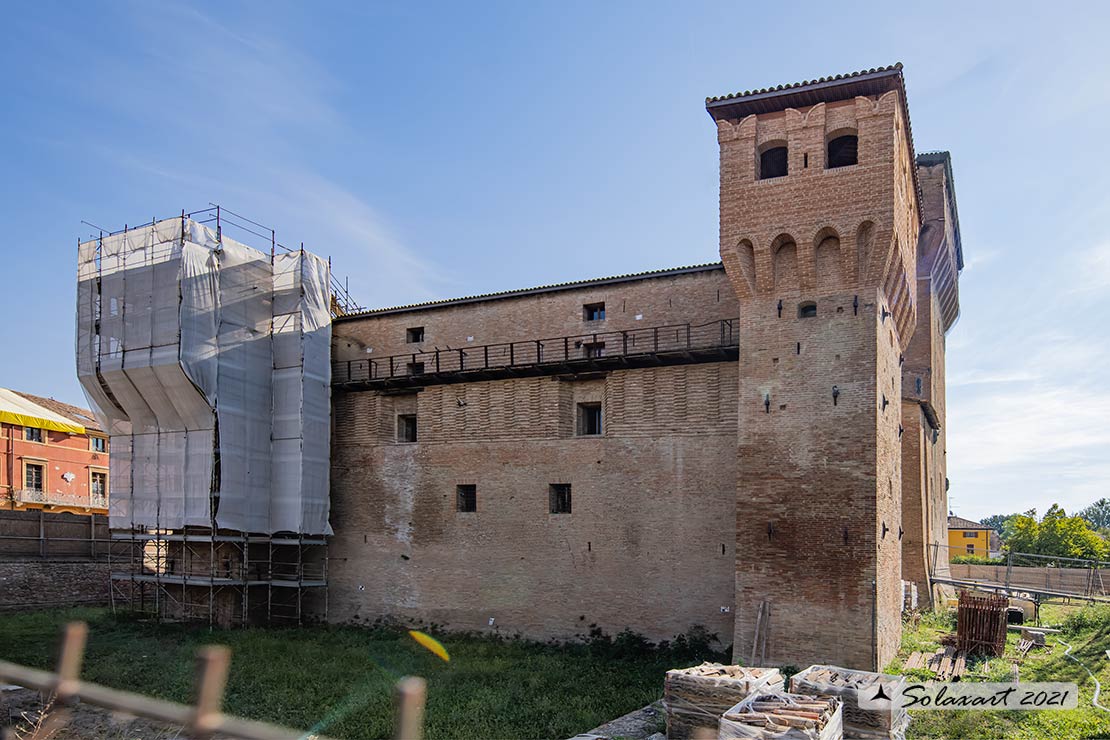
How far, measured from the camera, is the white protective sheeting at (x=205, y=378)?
827 inches

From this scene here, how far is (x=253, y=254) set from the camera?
23062 millimetres

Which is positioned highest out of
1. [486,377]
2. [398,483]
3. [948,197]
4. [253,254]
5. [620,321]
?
[948,197]

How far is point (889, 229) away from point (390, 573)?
14814 millimetres

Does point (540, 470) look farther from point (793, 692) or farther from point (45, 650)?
point (45, 650)

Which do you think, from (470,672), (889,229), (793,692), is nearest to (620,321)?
(889,229)

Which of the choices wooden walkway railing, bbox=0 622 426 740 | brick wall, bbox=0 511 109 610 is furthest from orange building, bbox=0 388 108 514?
wooden walkway railing, bbox=0 622 426 740

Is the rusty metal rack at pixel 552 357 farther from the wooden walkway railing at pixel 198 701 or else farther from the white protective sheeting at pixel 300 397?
the wooden walkway railing at pixel 198 701

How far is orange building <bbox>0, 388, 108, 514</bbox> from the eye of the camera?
32375 millimetres

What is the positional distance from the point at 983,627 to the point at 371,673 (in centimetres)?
1313

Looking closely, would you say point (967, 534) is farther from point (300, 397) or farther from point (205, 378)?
point (205, 378)

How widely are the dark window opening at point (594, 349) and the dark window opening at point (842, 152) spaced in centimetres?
680

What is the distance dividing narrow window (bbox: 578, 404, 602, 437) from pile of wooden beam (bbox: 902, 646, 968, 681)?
8440 mm

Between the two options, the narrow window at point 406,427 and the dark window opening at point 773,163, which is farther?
the narrow window at point 406,427

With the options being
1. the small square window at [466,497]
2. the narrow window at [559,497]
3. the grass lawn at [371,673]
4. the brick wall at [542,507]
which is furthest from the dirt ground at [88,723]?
the narrow window at [559,497]
